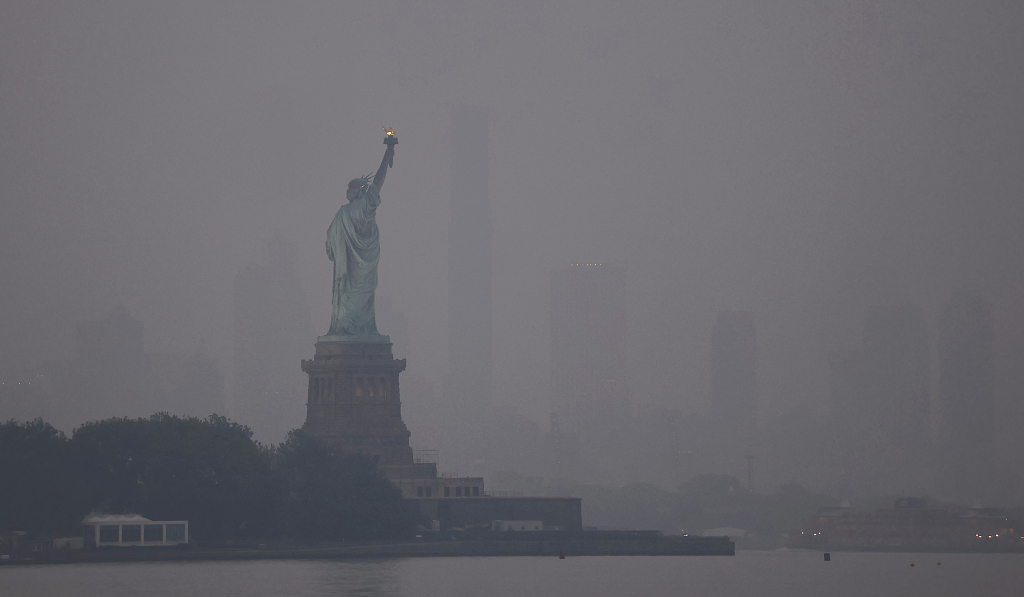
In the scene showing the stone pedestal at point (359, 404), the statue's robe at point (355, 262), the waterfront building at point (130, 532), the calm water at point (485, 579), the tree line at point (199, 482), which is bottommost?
the calm water at point (485, 579)

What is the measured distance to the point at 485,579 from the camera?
3669 inches

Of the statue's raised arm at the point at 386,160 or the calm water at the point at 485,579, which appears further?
the statue's raised arm at the point at 386,160

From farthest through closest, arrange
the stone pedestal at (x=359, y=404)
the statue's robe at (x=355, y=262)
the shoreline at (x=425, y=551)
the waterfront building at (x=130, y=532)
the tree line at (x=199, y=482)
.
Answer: the statue's robe at (x=355, y=262) → the stone pedestal at (x=359, y=404) → the tree line at (x=199, y=482) → the waterfront building at (x=130, y=532) → the shoreline at (x=425, y=551)

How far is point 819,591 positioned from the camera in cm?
9631

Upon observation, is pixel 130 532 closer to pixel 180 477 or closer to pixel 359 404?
pixel 180 477

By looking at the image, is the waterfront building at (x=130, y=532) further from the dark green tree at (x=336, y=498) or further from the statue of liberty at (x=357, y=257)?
the statue of liberty at (x=357, y=257)

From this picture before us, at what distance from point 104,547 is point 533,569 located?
27777 millimetres

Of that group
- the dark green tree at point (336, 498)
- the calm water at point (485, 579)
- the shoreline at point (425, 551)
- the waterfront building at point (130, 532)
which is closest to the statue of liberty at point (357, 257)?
the dark green tree at point (336, 498)

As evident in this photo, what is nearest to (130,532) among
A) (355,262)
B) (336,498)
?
(336,498)

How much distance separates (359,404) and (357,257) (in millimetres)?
12016

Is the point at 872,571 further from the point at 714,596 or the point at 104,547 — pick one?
the point at 104,547

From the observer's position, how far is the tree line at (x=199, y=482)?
106m

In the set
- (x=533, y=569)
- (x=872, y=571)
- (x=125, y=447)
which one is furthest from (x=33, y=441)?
(x=872, y=571)

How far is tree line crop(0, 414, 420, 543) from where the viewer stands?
10650 cm
